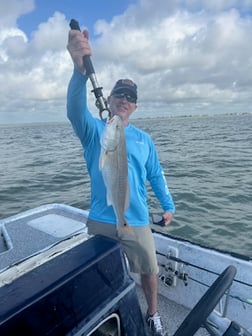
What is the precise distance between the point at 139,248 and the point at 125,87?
1.52 meters

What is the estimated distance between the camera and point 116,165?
7.96 feet

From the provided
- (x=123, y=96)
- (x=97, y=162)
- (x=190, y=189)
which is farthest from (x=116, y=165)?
(x=190, y=189)

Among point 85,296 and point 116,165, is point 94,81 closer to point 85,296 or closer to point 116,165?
point 116,165

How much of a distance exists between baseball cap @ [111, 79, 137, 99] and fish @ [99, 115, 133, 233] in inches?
29.2

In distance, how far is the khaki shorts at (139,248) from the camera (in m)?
2.93

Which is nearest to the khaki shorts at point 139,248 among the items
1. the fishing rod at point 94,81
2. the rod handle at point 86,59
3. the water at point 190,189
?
the fishing rod at point 94,81

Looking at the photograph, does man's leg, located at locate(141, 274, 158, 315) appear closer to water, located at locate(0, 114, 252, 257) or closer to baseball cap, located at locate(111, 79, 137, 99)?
baseball cap, located at locate(111, 79, 137, 99)

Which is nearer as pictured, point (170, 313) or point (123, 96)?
point (123, 96)

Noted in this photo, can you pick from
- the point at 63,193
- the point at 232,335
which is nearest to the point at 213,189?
the point at 63,193

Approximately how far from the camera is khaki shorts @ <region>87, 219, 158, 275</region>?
293 centimetres

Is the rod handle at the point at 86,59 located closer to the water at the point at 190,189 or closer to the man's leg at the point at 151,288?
the man's leg at the point at 151,288

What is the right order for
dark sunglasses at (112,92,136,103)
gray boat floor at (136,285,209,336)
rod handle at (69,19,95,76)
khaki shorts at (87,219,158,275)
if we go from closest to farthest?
rod handle at (69,19,95,76)
khaki shorts at (87,219,158,275)
dark sunglasses at (112,92,136,103)
gray boat floor at (136,285,209,336)

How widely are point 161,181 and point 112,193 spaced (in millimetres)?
1012

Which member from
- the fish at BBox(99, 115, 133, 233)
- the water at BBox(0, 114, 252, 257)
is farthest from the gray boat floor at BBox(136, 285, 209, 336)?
the water at BBox(0, 114, 252, 257)
